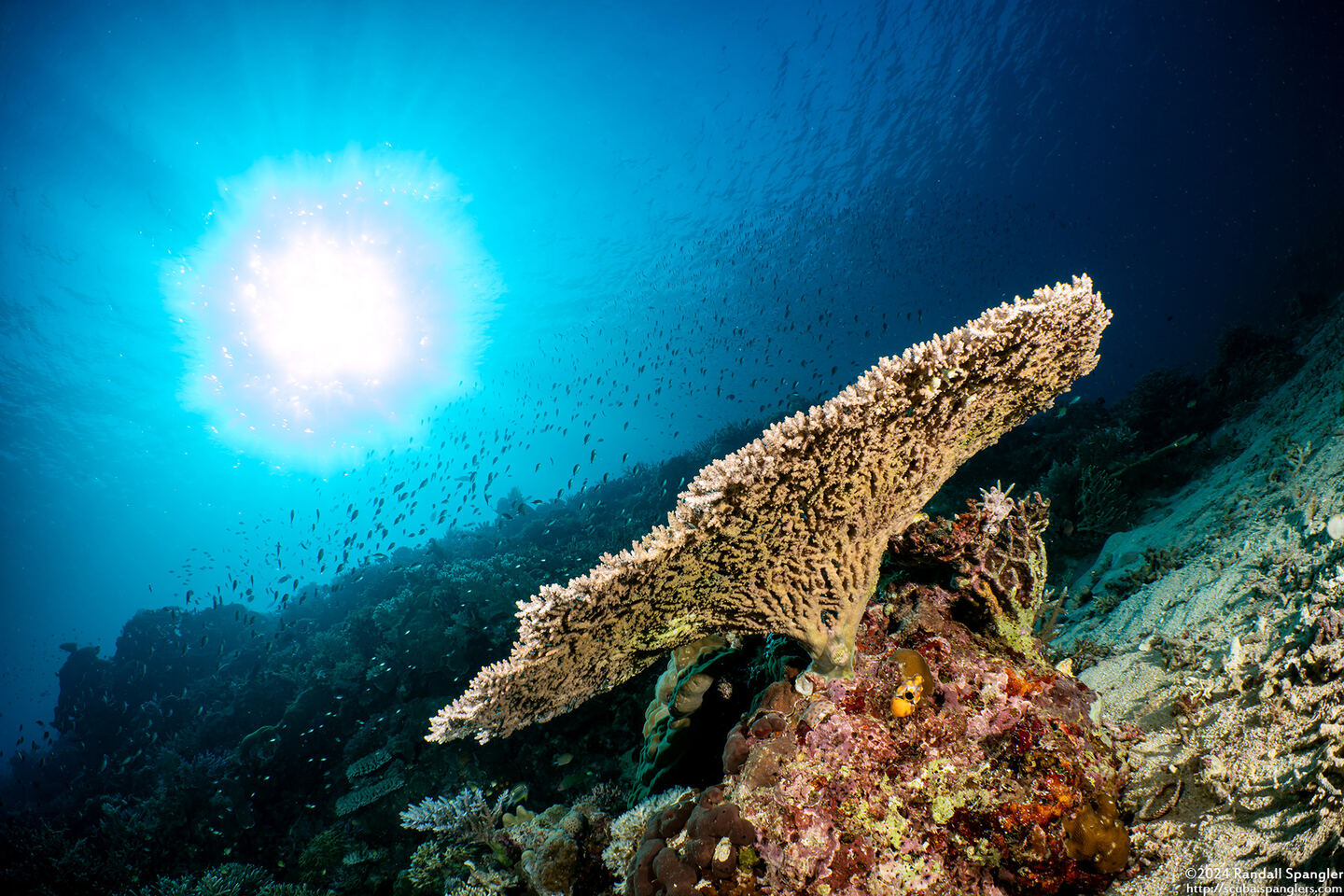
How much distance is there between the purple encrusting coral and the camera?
2023mm

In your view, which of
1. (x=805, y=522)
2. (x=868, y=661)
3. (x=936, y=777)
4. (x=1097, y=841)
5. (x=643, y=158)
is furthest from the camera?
(x=643, y=158)

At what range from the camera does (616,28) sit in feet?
83.0

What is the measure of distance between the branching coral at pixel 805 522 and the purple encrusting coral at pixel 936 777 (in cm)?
38

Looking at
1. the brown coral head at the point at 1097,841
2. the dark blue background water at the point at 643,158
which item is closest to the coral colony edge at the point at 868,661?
the brown coral head at the point at 1097,841

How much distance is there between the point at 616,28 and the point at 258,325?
3298 centimetres

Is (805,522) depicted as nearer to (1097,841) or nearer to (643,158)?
(1097,841)

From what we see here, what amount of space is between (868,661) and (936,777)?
0.60 m

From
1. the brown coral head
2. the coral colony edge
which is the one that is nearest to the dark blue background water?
the coral colony edge

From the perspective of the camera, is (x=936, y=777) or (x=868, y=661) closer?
(x=936, y=777)

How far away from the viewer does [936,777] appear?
2205 millimetres

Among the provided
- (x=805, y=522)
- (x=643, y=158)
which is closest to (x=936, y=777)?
(x=805, y=522)

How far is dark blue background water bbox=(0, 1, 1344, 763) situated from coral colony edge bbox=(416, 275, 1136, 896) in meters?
14.5

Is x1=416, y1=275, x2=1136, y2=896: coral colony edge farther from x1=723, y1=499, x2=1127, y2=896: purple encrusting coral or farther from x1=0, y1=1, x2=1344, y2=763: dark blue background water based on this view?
x1=0, y1=1, x2=1344, y2=763: dark blue background water

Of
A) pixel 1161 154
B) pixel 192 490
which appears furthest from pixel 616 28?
pixel 192 490
